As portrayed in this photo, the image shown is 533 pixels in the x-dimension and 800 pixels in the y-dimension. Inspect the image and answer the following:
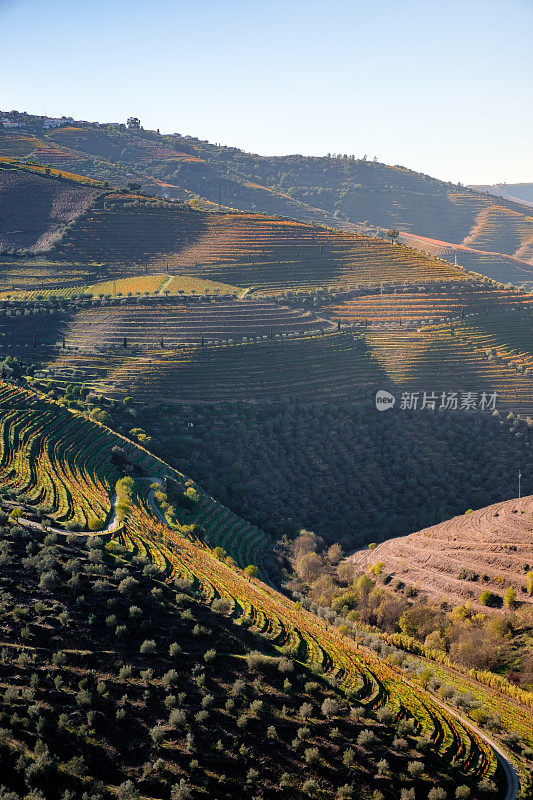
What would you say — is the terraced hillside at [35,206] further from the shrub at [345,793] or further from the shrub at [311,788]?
the shrub at [345,793]

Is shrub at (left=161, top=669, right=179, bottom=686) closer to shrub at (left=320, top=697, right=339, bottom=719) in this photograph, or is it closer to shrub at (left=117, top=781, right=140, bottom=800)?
shrub at (left=117, top=781, right=140, bottom=800)

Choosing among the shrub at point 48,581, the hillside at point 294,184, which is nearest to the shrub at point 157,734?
the shrub at point 48,581

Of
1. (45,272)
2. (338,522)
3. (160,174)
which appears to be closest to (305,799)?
(338,522)

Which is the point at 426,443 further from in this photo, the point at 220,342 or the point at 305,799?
the point at 305,799

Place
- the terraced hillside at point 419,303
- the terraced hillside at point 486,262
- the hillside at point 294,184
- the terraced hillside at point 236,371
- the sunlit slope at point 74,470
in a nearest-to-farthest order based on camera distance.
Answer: the sunlit slope at point 74,470
the terraced hillside at point 236,371
the terraced hillside at point 419,303
the hillside at point 294,184
the terraced hillside at point 486,262

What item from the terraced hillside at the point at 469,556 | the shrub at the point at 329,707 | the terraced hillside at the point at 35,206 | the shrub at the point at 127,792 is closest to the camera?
the shrub at the point at 127,792

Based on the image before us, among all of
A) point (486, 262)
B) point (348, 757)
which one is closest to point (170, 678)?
point (348, 757)
